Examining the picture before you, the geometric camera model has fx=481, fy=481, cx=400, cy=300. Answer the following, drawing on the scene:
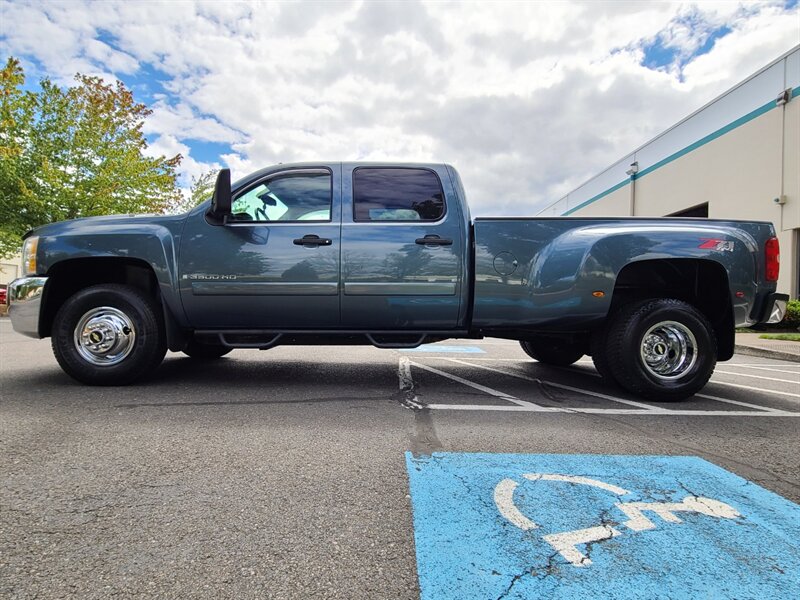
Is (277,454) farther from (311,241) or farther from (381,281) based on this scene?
(311,241)

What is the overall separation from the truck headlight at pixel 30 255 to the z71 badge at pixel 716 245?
5942 millimetres

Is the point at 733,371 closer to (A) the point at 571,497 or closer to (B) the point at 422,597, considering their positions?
(A) the point at 571,497

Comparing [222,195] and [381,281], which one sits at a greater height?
[222,195]

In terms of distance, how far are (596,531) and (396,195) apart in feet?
11.1

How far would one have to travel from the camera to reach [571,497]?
2207mm

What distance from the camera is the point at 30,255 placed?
14.4ft

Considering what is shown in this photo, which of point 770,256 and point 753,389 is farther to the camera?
point 753,389

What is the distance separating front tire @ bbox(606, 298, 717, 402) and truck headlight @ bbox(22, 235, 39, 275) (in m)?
5.28

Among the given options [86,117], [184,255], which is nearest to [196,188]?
[86,117]

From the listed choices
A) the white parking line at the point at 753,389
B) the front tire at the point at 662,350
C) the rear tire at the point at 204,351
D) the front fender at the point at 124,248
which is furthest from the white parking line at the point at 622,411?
the rear tire at the point at 204,351

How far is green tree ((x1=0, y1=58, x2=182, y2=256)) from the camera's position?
17484mm

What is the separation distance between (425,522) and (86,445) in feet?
6.97

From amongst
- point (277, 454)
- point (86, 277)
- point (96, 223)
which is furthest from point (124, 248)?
point (277, 454)

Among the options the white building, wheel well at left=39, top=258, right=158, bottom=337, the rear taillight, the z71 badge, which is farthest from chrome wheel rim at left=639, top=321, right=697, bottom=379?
the white building
